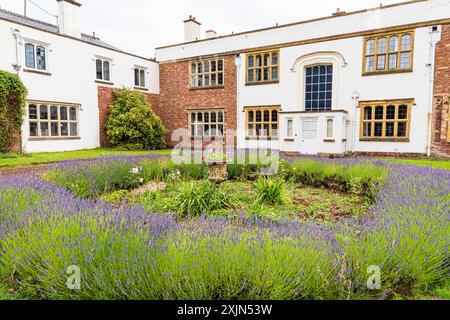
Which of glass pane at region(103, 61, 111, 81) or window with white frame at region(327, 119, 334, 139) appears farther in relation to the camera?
glass pane at region(103, 61, 111, 81)

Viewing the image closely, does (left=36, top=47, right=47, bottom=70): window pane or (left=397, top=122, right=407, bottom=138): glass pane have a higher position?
(left=36, top=47, right=47, bottom=70): window pane

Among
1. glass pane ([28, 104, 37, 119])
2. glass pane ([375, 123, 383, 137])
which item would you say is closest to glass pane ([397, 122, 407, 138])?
glass pane ([375, 123, 383, 137])

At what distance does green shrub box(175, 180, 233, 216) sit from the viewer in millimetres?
5074

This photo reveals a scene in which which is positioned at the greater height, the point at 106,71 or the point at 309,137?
the point at 106,71

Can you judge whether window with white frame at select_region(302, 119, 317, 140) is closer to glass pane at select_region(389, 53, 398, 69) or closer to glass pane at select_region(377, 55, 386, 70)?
glass pane at select_region(377, 55, 386, 70)

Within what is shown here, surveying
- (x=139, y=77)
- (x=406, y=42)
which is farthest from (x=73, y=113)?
(x=406, y=42)

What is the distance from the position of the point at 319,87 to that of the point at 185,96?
9300 mm

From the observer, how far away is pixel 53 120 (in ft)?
54.6

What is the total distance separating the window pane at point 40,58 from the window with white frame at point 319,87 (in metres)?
14.5

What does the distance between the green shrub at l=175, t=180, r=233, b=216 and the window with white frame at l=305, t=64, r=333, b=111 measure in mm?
13738

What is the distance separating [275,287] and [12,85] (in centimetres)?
1625

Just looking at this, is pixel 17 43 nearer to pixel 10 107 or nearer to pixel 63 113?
pixel 10 107

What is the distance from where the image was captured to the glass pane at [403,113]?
1545cm

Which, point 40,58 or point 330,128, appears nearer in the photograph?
point 330,128
